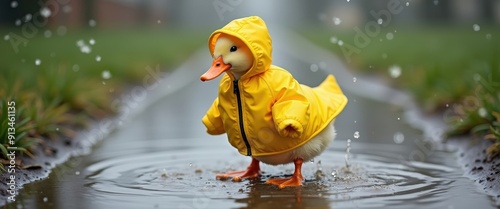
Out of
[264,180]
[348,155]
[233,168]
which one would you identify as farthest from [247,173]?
[348,155]

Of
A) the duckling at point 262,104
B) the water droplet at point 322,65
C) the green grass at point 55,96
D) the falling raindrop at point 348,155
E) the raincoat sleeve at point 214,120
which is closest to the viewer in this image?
the duckling at point 262,104

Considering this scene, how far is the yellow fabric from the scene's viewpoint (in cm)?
650

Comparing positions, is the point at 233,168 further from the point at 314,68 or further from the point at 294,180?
the point at 314,68

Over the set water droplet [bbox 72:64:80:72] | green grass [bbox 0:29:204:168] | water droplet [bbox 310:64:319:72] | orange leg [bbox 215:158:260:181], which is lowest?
orange leg [bbox 215:158:260:181]

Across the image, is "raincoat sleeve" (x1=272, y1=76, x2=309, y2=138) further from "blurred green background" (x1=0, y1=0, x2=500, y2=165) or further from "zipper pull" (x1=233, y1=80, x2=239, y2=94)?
"blurred green background" (x1=0, y1=0, x2=500, y2=165)

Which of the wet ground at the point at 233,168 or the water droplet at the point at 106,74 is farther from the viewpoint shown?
the water droplet at the point at 106,74

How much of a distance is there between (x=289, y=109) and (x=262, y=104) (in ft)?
0.92

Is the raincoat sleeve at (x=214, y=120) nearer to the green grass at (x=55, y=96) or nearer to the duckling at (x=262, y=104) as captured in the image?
the duckling at (x=262, y=104)

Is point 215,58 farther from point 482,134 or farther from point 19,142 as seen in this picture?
point 482,134

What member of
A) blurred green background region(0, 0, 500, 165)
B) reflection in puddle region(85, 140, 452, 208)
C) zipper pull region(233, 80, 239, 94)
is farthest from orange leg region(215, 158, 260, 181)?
blurred green background region(0, 0, 500, 165)

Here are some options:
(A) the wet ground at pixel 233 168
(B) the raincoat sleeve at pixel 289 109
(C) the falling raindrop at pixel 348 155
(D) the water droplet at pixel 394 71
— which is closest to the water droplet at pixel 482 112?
(A) the wet ground at pixel 233 168

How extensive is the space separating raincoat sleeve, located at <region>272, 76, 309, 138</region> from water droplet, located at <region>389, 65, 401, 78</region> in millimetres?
12065

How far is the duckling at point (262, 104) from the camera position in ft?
21.4

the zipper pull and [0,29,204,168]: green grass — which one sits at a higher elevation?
[0,29,204,168]: green grass
